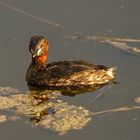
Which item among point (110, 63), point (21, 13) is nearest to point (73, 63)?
point (110, 63)

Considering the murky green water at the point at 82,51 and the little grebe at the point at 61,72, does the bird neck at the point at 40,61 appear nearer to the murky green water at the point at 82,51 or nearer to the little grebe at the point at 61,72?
the little grebe at the point at 61,72

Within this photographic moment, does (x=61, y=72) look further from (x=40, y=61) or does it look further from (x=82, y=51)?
(x=82, y=51)

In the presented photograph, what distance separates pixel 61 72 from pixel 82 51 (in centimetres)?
85

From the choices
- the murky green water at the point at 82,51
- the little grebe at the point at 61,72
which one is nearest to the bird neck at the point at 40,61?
the little grebe at the point at 61,72

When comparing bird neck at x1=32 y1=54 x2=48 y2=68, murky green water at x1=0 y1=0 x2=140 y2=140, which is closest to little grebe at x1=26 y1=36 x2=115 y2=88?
bird neck at x1=32 y1=54 x2=48 y2=68

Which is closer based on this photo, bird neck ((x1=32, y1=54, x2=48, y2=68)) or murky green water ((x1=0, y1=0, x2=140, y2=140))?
murky green water ((x1=0, y1=0, x2=140, y2=140))

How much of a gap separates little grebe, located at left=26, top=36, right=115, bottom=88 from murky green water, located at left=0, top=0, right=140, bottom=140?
21 centimetres

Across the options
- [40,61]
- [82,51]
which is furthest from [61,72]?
[82,51]

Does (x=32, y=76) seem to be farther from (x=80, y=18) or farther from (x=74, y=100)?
(x=80, y=18)

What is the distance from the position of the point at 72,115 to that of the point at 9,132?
0.96 metres

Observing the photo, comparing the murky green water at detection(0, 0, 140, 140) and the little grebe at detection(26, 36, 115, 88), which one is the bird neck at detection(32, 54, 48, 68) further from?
the murky green water at detection(0, 0, 140, 140)

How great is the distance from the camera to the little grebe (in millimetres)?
11094

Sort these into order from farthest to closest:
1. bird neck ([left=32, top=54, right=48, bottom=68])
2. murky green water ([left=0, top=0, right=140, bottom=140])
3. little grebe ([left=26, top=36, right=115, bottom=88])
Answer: bird neck ([left=32, top=54, right=48, bottom=68]) → little grebe ([left=26, top=36, right=115, bottom=88]) → murky green water ([left=0, top=0, right=140, bottom=140])

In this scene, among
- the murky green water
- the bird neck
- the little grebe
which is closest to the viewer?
the murky green water
